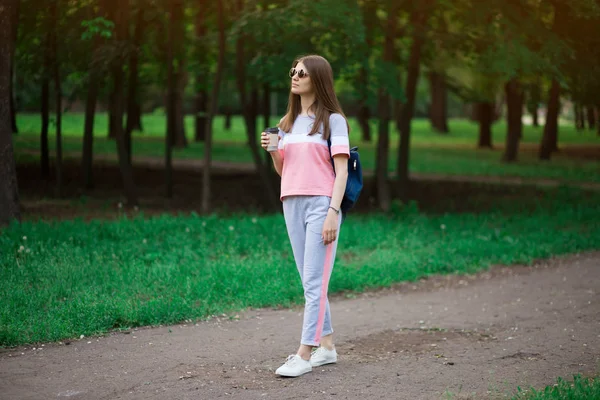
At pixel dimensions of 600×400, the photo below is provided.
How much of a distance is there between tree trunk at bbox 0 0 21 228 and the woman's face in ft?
18.1

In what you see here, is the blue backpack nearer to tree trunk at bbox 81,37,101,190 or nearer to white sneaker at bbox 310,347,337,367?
white sneaker at bbox 310,347,337,367

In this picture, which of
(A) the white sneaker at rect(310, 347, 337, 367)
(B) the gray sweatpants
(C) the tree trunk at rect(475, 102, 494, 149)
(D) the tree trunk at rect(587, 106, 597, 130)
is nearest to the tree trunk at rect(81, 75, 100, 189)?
(B) the gray sweatpants

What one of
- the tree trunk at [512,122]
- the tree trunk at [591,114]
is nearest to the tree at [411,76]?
the tree trunk at [591,114]

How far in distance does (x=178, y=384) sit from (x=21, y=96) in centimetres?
1215

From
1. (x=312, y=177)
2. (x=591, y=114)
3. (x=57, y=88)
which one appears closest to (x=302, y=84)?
(x=312, y=177)

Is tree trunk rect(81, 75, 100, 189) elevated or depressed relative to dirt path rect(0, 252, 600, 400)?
elevated

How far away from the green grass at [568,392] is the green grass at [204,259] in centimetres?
316

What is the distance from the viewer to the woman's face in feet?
17.2

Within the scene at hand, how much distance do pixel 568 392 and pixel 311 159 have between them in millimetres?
2075

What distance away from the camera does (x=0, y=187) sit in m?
9.67

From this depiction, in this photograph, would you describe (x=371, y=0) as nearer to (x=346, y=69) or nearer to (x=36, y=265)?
(x=346, y=69)

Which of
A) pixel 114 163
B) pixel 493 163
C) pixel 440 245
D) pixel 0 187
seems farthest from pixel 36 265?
pixel 493 163

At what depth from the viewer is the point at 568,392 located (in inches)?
182

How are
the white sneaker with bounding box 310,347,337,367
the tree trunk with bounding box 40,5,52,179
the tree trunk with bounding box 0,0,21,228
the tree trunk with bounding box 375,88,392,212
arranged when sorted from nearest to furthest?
the white sneaker with bounding box 310,347,337,367
the tree trunk with bounding box 0,0,21,228
the tree trunk with bounding box 40,5,52,179
the tree trunk with bounding box 375,88,392,212
